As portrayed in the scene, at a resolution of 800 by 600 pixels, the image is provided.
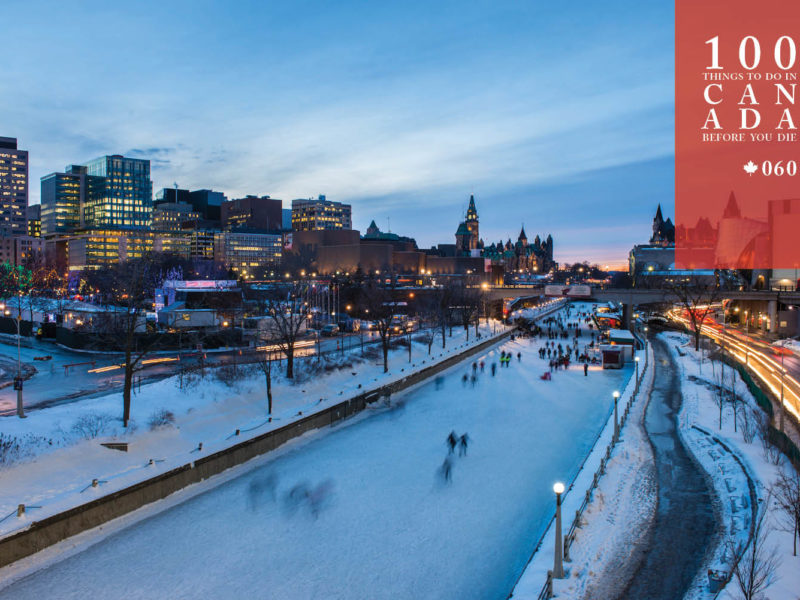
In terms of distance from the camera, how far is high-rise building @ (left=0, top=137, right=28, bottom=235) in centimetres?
18775

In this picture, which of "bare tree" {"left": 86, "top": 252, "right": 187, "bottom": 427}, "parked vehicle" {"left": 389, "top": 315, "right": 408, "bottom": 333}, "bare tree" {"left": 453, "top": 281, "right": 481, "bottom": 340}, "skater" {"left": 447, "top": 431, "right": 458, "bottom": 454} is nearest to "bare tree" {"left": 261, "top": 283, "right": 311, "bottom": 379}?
"bare tree" {"left": 86, "top": 252, "right": 187, "bottom": 427}

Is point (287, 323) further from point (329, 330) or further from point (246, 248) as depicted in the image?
point (246, 248)

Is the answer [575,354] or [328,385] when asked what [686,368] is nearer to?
[575,354]

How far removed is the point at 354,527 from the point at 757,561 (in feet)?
32.4

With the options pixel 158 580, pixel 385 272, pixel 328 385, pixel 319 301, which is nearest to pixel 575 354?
pixel 328 385

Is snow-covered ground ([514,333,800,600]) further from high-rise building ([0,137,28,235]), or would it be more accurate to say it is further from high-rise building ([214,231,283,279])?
high-rise building ([0,137,28,235])

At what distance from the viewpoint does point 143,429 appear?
2094 cm

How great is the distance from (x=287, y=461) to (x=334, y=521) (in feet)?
20.0

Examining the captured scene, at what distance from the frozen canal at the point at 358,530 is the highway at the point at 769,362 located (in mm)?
13166

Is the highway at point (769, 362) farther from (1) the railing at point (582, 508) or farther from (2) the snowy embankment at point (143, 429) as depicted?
(2) the snowy embankment at point (143, 429)

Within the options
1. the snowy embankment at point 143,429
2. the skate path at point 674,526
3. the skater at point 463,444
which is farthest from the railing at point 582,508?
the snowy embankment at point 143,429

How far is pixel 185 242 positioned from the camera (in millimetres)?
187750

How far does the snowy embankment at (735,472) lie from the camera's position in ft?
42.2

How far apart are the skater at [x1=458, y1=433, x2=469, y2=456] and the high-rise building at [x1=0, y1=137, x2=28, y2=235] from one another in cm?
20790
